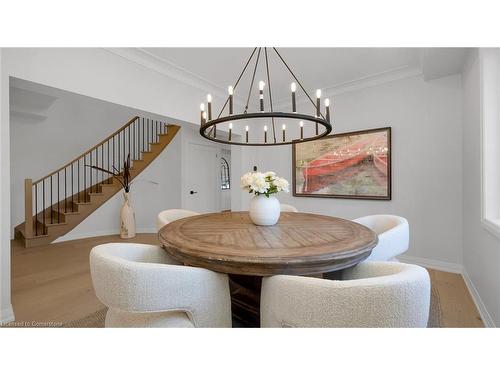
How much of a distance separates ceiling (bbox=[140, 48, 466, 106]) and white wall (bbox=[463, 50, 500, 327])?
1.18 ft

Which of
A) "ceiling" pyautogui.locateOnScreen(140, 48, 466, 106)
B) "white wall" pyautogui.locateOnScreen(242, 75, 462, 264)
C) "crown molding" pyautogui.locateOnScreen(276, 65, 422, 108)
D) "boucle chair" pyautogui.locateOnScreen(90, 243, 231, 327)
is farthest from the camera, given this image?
"crown molding" pyautogui.locateOnScreen(276, 65, 422, 108)

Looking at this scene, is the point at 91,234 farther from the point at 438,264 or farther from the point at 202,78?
the point at 438,264

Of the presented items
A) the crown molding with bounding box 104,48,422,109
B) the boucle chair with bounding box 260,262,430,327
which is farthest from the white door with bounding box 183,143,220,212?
the boucle chair with bounding box 260,262,430,327

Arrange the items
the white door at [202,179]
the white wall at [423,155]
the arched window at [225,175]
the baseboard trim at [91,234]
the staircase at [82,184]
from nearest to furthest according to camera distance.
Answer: the white wall at [423,155], the staircase at [82,184], the baseboard trim at [91,234], the white door at [202,179], the arched window at [225,175]

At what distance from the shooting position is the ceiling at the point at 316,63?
244 centimetres

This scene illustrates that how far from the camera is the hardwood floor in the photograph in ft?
5.89

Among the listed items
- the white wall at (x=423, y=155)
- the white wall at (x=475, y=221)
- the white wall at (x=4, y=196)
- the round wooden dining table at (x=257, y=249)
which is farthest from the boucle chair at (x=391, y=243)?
the white wall at (x=4, y=196)

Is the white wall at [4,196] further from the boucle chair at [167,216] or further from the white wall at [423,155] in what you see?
the white wall at [423,155]

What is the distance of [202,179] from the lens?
15.8 ft

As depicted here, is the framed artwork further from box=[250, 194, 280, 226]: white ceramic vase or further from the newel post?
the newel post

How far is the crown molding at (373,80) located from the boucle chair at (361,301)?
3.00m
